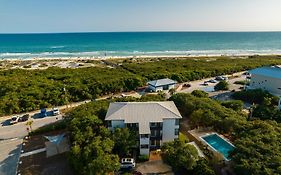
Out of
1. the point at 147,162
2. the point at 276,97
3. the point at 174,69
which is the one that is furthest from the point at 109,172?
the point at 174,69

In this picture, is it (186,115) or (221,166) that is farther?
(186,115)

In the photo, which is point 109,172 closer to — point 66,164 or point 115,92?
point 66,164

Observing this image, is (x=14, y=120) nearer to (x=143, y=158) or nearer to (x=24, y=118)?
(x=24, y=118)

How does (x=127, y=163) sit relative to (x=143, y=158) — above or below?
above

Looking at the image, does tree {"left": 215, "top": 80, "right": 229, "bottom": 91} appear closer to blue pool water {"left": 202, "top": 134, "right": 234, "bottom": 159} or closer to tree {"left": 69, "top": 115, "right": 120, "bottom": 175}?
blue pool water {"left": 202, "top": 134, "right": 234, "bottom": 159}

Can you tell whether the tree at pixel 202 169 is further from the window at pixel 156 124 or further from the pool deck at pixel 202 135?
the window at pixel 156 124

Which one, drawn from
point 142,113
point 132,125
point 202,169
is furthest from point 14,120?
point 202,169
